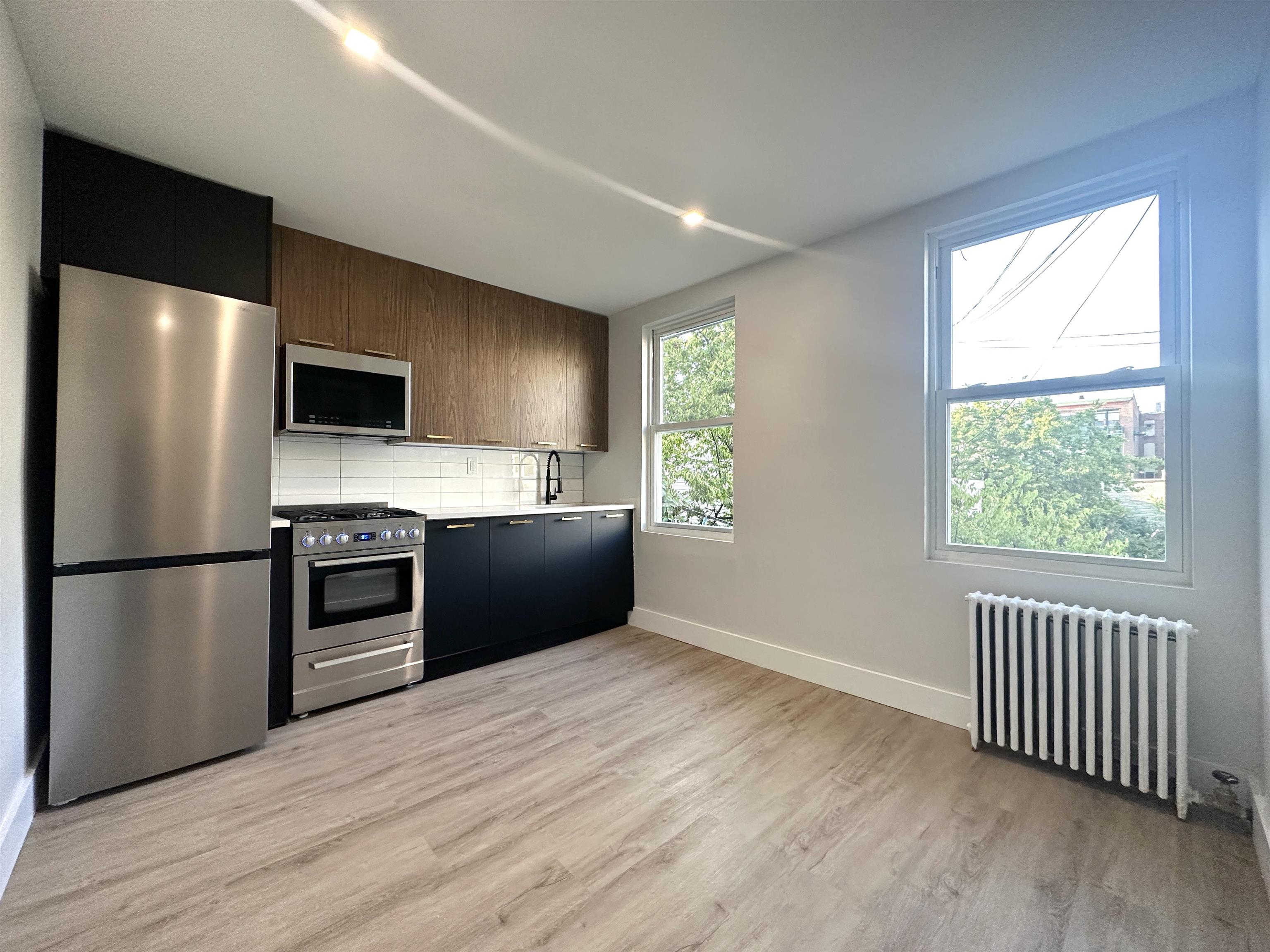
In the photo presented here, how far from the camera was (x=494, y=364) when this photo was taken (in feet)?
12.1

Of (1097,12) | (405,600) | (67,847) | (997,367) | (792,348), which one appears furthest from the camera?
(792,348)

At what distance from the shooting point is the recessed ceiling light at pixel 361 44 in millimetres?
1605

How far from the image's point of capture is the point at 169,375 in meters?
2.03

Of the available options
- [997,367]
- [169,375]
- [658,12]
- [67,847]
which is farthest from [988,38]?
[67,847]

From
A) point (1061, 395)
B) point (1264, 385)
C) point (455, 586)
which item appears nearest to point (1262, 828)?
point (1264, 385)

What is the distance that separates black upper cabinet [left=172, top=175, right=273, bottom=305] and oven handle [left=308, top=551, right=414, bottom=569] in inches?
49.5

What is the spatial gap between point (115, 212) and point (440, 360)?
156 centimetres

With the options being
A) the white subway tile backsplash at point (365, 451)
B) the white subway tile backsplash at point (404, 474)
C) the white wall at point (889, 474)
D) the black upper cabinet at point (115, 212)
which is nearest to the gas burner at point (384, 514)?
the white subway tile backsplash at point (404, 474)

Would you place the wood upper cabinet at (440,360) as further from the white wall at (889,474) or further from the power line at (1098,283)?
the power line at (1098,283)

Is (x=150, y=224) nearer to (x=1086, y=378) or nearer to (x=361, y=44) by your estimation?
(x=361, y=44)

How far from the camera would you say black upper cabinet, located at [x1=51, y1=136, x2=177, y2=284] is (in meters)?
2.06

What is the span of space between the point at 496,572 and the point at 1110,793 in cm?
304

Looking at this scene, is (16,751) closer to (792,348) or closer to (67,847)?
(67,847)

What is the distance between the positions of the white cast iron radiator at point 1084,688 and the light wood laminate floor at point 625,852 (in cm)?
14
